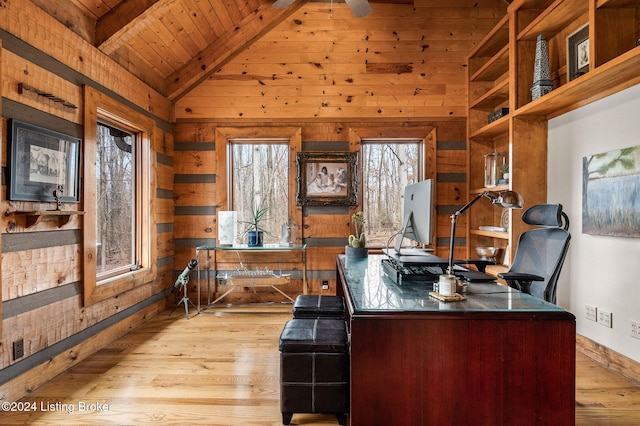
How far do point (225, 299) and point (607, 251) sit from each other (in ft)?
12.6

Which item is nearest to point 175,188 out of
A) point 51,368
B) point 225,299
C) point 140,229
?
point 140,229

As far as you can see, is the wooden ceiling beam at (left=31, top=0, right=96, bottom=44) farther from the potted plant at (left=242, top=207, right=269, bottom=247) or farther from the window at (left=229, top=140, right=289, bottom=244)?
the potted plant at (left=242, top=207, right=269, bottom=247)

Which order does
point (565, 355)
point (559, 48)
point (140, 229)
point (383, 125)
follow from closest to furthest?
point (565, 355), point (559, 48), point (140, 229), point (383, 125)

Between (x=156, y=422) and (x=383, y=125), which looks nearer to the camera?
(x=156, y=422)

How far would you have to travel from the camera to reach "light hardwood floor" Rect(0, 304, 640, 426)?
6.82 feet

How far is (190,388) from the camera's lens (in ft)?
7.91

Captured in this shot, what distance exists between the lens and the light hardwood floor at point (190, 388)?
81.9 inches

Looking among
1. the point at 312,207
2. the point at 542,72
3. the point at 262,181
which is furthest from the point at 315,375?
the point at 262,181

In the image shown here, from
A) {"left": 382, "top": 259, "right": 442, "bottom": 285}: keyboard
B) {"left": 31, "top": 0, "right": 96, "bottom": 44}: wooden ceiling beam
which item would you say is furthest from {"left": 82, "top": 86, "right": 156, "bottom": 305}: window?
{"left": 382, "top": 259, "right": 442, "bottom": 285}: keyboard

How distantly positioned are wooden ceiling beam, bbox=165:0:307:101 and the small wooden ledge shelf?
2201 mm

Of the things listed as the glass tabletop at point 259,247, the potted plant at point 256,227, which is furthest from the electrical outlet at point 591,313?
the potted plant at point 256,227

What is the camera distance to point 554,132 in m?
3.29

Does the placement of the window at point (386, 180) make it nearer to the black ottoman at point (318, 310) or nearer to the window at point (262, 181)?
the window at point (262, 181)

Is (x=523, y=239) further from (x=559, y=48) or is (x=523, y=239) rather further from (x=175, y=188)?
(x=175, y=188)
